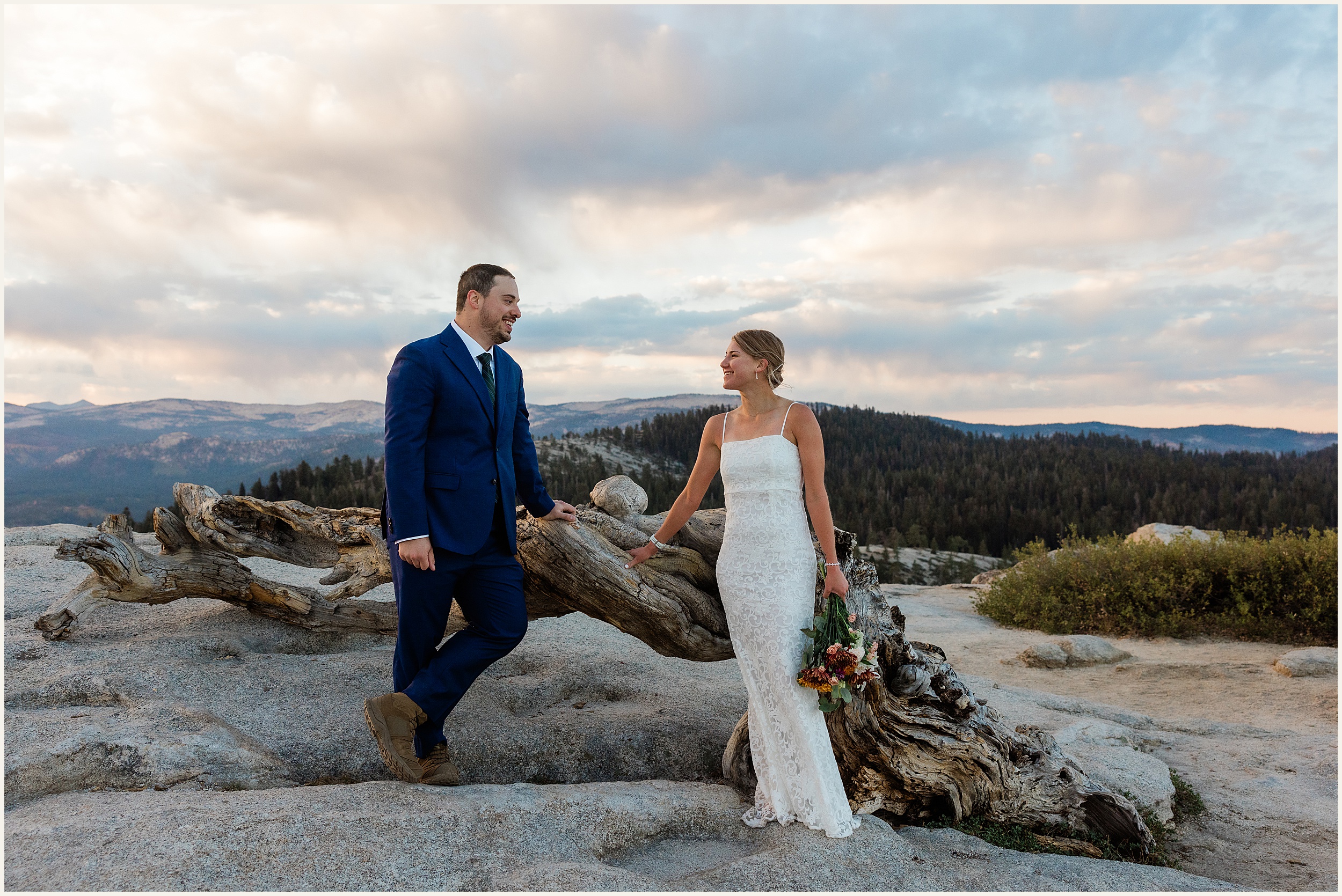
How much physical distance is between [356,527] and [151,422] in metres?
180

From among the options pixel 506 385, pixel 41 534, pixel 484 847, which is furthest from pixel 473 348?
pixel 41 534

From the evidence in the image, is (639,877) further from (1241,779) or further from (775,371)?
(1241,779)

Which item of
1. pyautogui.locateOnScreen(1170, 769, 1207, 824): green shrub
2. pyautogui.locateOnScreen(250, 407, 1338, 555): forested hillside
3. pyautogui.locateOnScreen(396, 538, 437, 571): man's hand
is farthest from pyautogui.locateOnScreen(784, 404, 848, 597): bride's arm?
pyautogui.locateOnScreen(250, 407, 1338, 555): forested hillside

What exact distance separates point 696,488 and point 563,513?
0.90 meters

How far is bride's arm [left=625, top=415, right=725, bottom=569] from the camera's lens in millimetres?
4848

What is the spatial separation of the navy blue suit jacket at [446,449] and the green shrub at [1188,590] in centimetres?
1234

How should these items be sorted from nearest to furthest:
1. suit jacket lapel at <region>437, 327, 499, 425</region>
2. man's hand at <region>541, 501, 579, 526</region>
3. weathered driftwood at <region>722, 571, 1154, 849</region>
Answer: suit jacket lapel at <region>437, 327, 499, 425</region>
weathered driftwood at <region>722, 571, 1154, 849</region>
man's hand at <region>541, 501, 579, 526</region>

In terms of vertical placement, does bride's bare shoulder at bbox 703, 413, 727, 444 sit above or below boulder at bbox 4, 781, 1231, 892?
above

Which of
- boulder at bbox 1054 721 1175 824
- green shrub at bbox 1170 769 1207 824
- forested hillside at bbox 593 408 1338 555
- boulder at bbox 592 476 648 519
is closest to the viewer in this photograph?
boulder at bbox 592 476 648 519

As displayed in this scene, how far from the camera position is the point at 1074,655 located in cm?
1106

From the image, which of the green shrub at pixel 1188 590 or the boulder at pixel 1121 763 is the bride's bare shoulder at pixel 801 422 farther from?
the green shrub at pixel 1188 590

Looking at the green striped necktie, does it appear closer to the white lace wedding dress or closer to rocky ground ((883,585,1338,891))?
the white lace wedding dress

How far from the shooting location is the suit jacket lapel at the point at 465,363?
436 cm

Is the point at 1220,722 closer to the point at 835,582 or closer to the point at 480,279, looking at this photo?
the point at 835,582
